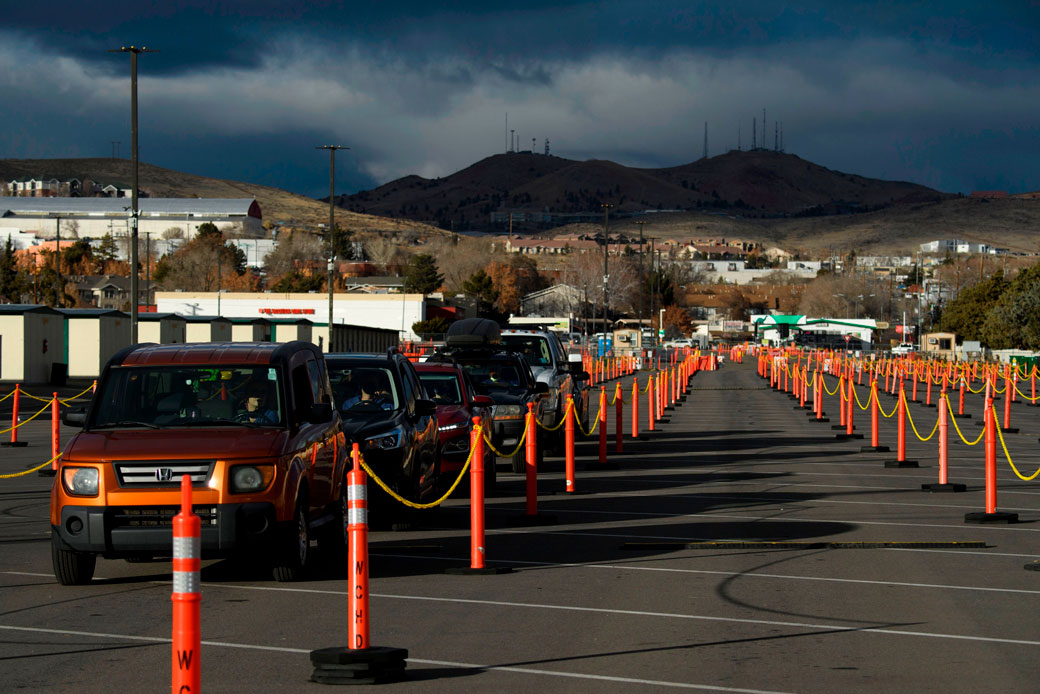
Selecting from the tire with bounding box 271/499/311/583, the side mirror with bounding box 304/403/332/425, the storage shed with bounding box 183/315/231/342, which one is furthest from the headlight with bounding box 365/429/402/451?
the storage shed with bounding box 183/315/231/342

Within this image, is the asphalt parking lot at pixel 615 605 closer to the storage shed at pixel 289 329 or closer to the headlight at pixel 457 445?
the headlight at pixel 457 445

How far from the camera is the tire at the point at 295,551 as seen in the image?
1044cm

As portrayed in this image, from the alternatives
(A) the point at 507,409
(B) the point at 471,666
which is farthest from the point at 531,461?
(A) the point at 507,409

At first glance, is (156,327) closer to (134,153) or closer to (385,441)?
(134,153)

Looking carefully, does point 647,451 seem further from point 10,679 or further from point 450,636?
point 10,679

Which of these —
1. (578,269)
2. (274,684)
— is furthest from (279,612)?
(578,269)

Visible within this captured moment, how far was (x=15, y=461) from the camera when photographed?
73.3ft

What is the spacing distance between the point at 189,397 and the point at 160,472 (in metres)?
1.27

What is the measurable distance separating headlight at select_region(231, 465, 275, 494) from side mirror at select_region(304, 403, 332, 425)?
1038mm

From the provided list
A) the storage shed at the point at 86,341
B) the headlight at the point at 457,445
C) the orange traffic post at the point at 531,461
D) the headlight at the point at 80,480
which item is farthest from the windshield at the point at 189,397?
the storage shed at the point at 86,341

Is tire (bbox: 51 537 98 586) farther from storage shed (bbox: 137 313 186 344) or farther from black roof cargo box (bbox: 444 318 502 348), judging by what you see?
storage shed (bbox: 137 313 186 344)

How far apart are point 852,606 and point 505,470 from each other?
41.0 ft

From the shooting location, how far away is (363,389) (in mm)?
15148

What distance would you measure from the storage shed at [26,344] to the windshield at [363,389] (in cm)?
3669
